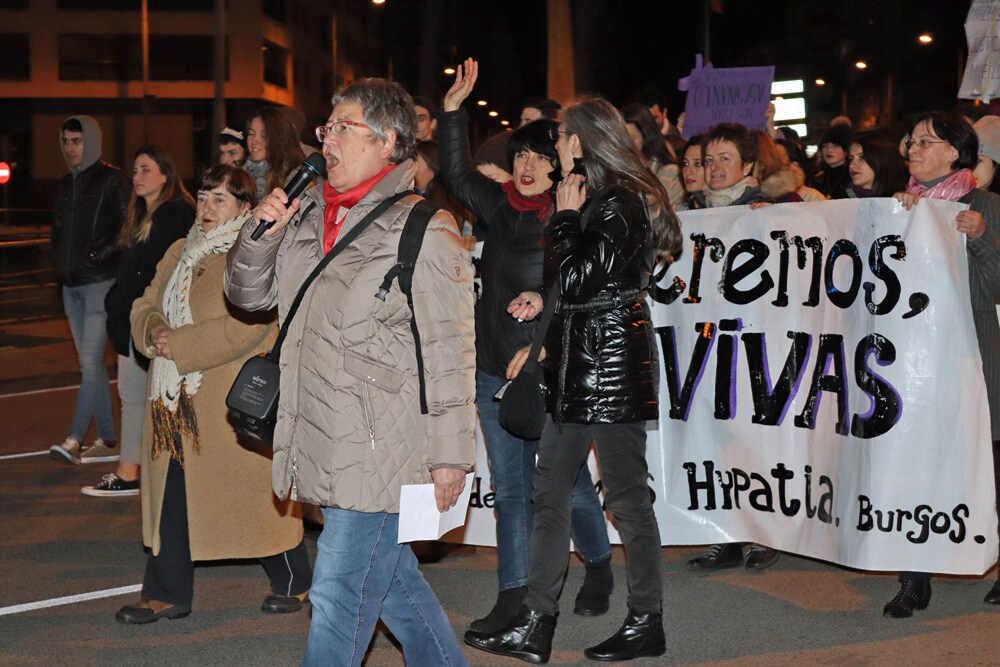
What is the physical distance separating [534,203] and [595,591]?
1618 millimetres

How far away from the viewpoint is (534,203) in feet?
16.8

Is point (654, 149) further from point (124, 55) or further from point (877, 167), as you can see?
point (124, 55)

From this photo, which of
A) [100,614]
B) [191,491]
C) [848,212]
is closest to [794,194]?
[848,212]

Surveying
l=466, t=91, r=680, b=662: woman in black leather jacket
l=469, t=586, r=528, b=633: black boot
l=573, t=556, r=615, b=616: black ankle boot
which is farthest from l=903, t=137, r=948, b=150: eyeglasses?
l=469, t=586, r=528, b=633: black boot

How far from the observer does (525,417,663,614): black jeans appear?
4.69 m

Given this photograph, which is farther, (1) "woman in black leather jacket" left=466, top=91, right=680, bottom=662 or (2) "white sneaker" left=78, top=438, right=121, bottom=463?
(2) "white sneaker" left=78, top=438, right=121, bottom=463

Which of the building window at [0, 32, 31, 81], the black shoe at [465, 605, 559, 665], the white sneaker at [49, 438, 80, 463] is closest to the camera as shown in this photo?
the black shoe at [465, 605, 559, 665]

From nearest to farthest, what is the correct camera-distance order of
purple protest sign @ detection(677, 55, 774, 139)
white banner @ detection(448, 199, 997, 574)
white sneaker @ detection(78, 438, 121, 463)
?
white banner @ detection(448, 199, 997, 574), purple protest sign @ detection(677, 55, 774, 139), white sneaker @ detection(78, 438, 121, 463)

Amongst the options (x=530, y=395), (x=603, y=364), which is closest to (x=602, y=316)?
(x=603, y=364)

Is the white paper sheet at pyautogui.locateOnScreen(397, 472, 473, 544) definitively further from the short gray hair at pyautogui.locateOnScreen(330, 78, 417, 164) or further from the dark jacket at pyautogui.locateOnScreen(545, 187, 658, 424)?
the dark jacket at pyautogui.locateOnScreen(545, 187, 658, 424)

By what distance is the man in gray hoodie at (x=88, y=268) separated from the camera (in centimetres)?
862

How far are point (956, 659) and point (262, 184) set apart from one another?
4712 millimetres

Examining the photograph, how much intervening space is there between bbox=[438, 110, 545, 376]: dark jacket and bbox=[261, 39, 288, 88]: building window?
49719mm

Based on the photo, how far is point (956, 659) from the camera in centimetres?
473
